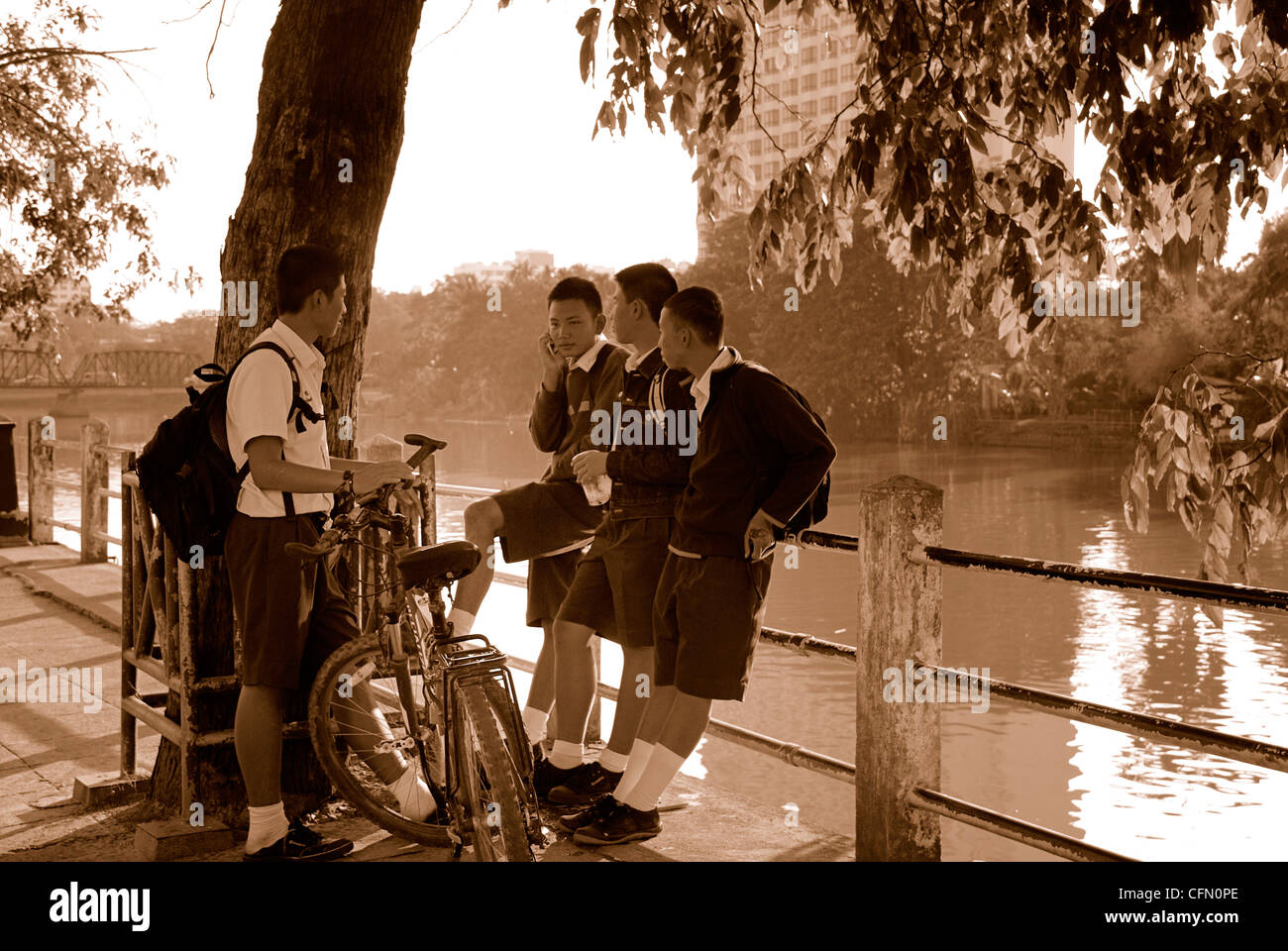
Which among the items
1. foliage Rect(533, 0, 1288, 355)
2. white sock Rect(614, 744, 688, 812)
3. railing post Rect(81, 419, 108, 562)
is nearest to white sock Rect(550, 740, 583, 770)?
white sock Rect(614, 744, 688, 812)

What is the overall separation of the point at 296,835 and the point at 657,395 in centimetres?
173

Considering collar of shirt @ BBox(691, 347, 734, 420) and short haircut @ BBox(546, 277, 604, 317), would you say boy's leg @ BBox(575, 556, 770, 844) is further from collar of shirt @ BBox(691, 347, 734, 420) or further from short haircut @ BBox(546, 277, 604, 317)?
short haircut @ BBox(546, 277, 604, 317)

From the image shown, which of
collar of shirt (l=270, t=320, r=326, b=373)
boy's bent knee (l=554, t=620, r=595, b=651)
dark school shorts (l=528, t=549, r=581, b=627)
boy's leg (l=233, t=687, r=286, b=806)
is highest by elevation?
collar of shirt (l=270, t=320, r=326, b=373)

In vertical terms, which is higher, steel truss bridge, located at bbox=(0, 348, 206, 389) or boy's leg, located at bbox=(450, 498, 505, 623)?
steel truss bridge, located at bbox=(0, 348, 206, 389)

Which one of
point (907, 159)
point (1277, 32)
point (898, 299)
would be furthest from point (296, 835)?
point (898, 299)

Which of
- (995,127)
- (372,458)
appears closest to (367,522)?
(372,458)

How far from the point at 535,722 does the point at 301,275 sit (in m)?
1.92

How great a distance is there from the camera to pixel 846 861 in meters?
4.14

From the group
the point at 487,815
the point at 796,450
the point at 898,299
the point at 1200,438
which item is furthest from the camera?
the point at 898,299

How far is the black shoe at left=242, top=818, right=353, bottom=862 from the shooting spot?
4.04m

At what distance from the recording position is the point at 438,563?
3400mm

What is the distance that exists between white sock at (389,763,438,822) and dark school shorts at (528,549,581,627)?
909mm

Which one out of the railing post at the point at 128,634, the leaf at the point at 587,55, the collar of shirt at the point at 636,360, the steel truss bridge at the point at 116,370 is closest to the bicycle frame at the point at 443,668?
the collar of shirt at the point at 636,360
